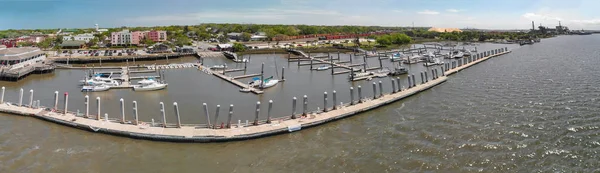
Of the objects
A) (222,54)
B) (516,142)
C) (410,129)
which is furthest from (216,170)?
(222,54)

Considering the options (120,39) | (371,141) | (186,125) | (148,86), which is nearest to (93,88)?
(148,86)

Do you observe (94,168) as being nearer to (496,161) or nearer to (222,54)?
(496,161)

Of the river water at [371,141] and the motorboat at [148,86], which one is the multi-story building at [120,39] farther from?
the motorboat at [148,86]

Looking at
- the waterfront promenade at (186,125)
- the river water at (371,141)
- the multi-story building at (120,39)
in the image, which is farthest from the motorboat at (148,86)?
the multi-story building at (120,39)

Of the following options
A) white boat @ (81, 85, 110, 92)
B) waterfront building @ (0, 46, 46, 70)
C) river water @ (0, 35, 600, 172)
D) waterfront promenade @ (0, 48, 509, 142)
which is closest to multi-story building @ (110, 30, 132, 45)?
waterfront building @ (0, 46, 46, 70)

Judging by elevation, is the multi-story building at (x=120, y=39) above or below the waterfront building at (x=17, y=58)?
above

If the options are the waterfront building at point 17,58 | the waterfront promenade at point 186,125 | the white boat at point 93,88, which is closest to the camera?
the waterfront promenade at point 186,125
